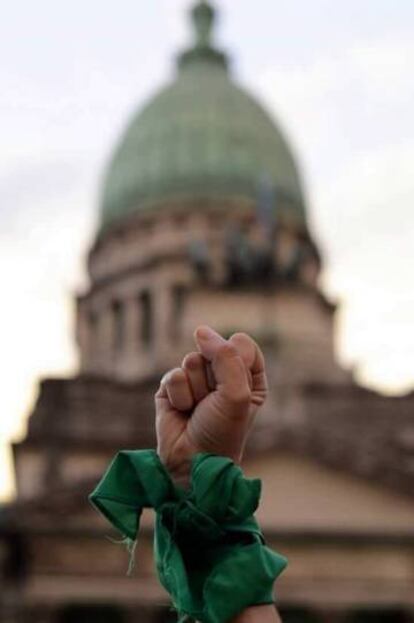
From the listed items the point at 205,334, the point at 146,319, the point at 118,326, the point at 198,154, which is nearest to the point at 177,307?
the point at 146,319

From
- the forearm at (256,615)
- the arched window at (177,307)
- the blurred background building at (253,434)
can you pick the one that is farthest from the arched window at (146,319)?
the forearm at (256,615)

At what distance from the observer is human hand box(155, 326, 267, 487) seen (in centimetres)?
472

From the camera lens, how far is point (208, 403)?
4.73 m

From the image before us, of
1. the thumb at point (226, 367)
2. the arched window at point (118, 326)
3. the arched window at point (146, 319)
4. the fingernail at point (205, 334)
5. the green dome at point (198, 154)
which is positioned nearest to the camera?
the thumb at point (226, 367)

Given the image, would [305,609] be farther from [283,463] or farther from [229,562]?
[229,562]

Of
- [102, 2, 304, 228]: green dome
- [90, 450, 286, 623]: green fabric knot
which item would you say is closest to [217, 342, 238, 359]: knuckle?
[90, 450, 286, 623]: green fabric knot

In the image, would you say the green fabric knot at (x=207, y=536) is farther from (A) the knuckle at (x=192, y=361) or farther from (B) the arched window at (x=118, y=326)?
(B) the arched window at (x=118, y=326)

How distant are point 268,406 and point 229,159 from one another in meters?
22.2

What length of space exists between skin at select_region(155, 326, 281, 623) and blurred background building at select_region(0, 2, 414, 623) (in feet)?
129

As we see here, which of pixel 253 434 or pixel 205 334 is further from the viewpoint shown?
pixel 253 434

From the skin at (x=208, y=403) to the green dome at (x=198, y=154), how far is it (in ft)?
216

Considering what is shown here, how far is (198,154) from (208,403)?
69.1 m

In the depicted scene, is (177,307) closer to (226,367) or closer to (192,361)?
(192,361)

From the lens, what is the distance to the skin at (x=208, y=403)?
186 inches
